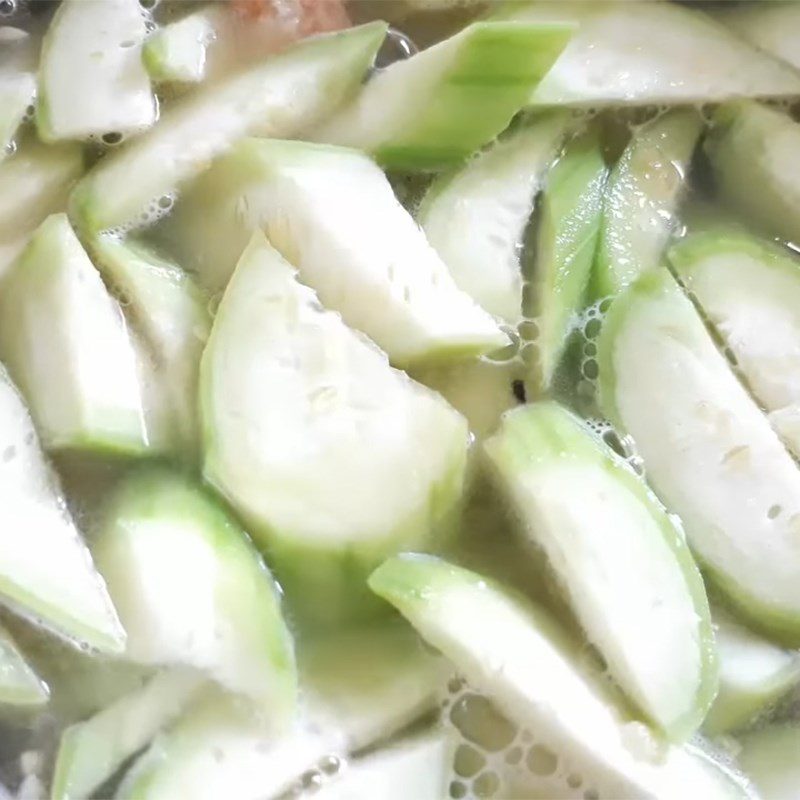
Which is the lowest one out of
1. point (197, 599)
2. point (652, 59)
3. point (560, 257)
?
point (197, 599)

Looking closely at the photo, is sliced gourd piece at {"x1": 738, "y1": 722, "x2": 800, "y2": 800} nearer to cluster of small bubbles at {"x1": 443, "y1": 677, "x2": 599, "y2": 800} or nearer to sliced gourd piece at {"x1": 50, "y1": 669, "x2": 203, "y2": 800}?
cluster of small bubbles at {"x1": 443, "y1": 677, "x2": 599, "y2": 800}

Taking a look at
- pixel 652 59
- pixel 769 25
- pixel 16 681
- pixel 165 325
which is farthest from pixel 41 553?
pixel 769 25

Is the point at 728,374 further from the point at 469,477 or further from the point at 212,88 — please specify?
the point at 212,88

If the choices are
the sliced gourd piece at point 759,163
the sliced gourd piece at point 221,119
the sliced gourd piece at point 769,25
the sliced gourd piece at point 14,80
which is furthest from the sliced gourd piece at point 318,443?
the sliced gourd piece at point 769,25

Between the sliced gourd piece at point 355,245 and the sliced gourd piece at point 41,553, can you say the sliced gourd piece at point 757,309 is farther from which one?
the sliced gourd piece at point 41,553

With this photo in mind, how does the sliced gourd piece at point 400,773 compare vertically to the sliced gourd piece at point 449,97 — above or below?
below

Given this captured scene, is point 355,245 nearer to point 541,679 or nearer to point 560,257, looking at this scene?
point 560,257
